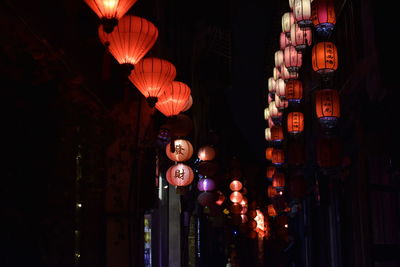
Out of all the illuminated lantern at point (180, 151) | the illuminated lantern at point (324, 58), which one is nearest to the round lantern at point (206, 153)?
the illuminated lantern at point (180, 151)

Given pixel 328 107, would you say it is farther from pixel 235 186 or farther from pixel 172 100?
pixel 235 186

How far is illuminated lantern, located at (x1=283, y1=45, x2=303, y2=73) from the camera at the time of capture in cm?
1518

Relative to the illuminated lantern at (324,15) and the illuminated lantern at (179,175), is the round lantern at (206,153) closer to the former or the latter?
the illuminated lantern at (179,175)

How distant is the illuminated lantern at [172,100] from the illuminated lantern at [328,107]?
11.3 feet

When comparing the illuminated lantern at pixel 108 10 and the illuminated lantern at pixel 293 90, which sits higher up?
the illuminated lantern at pixel 293 90

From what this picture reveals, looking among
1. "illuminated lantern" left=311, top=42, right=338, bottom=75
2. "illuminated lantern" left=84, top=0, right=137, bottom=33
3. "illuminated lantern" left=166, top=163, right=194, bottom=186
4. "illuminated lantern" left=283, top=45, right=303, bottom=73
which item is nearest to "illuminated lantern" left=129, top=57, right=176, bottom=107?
"illuminated lantern" left=84, top=0, right=137, bottom=33

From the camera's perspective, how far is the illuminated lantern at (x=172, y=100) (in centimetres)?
1027

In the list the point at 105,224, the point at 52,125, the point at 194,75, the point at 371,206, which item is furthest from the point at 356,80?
the point at 194,75

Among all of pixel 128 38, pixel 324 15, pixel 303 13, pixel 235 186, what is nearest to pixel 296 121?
pixel 303 13

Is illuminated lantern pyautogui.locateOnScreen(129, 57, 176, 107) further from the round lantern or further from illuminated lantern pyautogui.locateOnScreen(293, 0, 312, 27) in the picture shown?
the round lantern

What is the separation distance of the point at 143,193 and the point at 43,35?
22.1ft

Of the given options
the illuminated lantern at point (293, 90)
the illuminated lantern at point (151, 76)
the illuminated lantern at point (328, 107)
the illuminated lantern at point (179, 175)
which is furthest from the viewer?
the illuminated lantern at point (293, 90)

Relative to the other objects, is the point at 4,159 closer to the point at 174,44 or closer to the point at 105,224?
the point at 105,224

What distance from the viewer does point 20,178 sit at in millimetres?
6059
